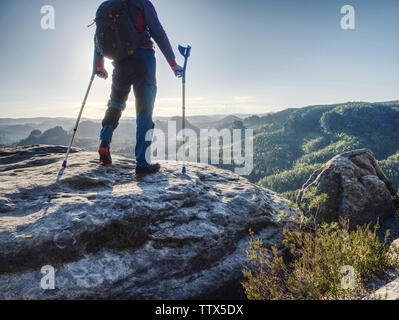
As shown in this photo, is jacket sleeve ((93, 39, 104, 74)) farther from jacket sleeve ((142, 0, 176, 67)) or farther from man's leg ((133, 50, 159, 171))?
jacket sleeve ((142, 0, 176, 67))

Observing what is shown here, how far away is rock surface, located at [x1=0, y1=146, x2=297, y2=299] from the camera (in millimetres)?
3562

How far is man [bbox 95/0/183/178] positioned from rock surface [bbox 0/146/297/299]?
128 cm

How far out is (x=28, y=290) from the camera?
332 cm

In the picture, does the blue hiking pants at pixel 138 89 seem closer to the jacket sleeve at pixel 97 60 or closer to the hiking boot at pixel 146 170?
the hiking boot at pixel 146 170

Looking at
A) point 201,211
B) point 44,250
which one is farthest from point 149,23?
point 44,250

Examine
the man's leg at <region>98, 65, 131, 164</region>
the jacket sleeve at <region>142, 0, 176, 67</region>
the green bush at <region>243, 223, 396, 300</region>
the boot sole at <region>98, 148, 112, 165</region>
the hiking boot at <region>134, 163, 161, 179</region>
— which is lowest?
the green bush at <region>243, 223, 396, 300</region>

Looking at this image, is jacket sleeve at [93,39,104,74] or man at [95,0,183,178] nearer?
man at [95,0,183,178]

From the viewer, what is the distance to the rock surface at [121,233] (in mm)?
3562

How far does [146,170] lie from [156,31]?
3290mm

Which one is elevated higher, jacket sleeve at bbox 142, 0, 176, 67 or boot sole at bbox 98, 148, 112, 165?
jacket sleeve at bbox 142, 0, 176, 67

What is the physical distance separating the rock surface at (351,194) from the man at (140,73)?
5.70 metres

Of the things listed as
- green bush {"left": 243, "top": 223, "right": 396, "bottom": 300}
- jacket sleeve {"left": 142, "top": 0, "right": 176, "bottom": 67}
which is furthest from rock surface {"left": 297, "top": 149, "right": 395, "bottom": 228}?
jacket sleeve {"left": 142, "top": 0, "right": 176, "bottom": 67}

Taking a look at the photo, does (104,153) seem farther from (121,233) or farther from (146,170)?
(121,233)
